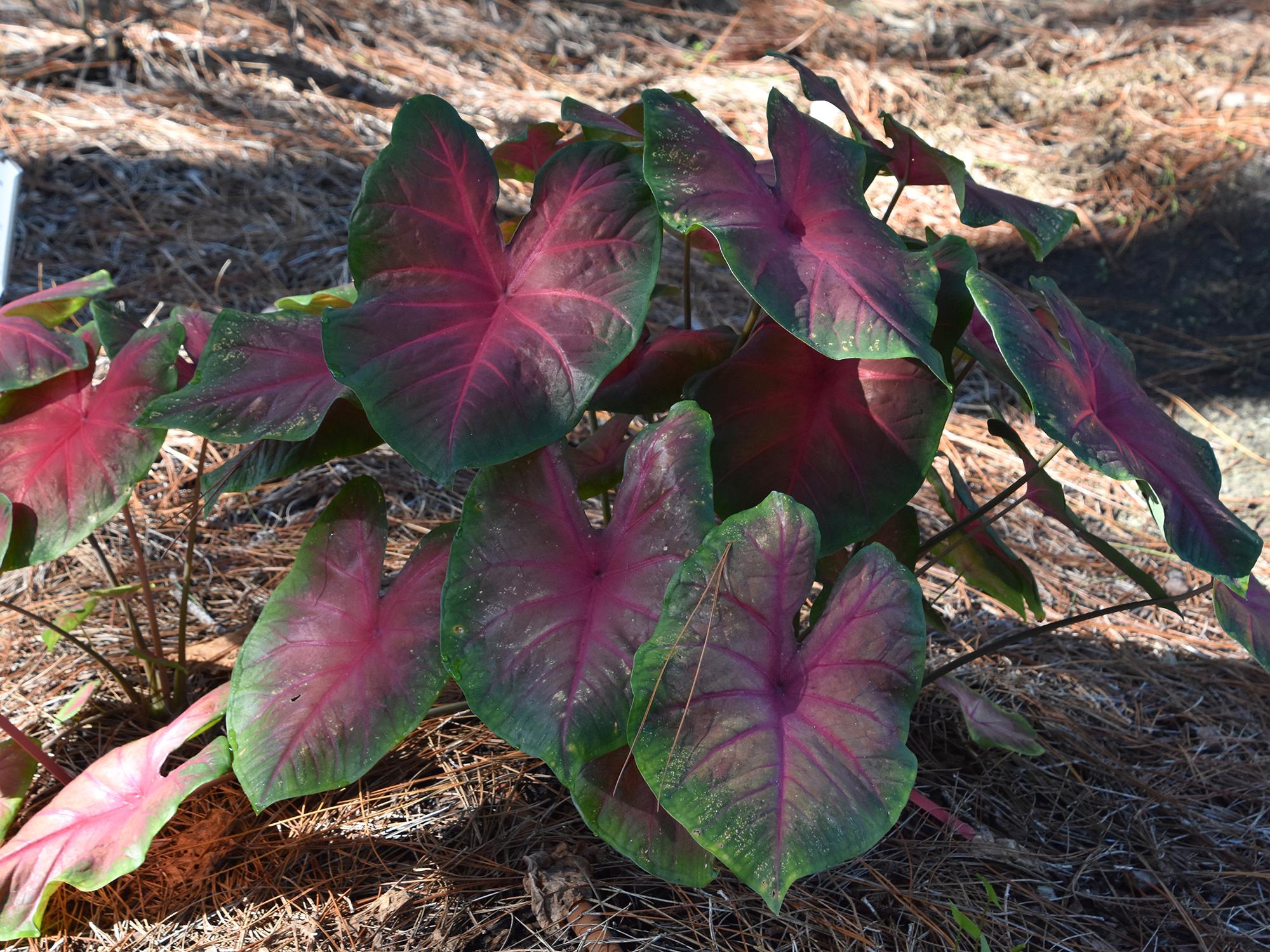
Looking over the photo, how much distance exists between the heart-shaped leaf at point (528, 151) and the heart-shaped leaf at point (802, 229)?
322mm

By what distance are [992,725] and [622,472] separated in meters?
A: 0.60

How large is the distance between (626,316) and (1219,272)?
2671 mm

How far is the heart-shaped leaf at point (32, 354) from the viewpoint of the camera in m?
1.11

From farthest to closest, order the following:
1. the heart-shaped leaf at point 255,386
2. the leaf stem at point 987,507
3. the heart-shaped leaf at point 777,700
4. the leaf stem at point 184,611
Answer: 1. the leaf stem at point 184,611
2. the leaf stem at point 987,507
3. the heart-shaped leaf at point 255,386
4. the heart-shaped leaf at point 777,700

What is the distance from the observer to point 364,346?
924 millimetres

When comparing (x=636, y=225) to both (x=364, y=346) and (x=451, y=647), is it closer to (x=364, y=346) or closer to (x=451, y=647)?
(x=364, y=346)

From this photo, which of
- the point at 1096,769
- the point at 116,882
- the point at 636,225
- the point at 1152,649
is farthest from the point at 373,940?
the point at 1152,649

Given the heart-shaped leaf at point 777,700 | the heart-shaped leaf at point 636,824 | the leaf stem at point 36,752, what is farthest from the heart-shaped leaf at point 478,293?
the leaf stem at point 36,752

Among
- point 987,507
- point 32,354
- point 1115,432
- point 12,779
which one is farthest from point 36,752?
point 1115,432

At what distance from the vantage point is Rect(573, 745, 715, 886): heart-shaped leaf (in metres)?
0.89

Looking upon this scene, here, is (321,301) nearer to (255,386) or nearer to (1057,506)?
(255,386)

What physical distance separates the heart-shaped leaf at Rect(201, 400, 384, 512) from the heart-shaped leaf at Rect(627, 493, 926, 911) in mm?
473

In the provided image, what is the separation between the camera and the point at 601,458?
3.91 feet

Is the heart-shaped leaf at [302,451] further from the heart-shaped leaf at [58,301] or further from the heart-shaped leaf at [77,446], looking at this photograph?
the heart-shaped leaf at [58,301]
